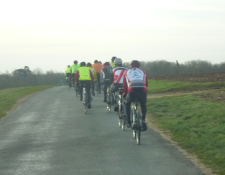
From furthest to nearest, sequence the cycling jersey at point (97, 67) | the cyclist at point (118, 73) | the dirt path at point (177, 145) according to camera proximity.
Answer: the cycling jersey at point (97, 67), the cyclist at point (118, 73), the dirt path at point (177, 145)

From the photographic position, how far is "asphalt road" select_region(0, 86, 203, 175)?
302 inches

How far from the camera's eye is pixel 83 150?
9555 millimetres

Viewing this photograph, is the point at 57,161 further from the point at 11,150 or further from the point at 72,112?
the point at 72,112

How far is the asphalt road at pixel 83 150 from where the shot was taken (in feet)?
25.1

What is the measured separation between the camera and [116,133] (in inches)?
466

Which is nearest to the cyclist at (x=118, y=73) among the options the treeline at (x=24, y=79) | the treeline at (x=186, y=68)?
the treeline at (x=186, y=68)

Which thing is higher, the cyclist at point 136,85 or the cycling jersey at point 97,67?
the cycling jersey at point 97,67

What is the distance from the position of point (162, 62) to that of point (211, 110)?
54.2 meters

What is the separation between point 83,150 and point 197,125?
177 inches

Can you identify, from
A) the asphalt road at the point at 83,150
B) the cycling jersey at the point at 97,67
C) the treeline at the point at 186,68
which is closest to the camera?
the asphalt road at the point at 83,150

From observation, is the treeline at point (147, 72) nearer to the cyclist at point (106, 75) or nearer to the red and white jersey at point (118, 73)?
the cyclist at point (106, 75)

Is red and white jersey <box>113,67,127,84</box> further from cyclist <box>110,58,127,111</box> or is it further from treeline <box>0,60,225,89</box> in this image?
treeline <box>0,60,225,89</box>

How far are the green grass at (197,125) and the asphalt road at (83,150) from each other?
51 centimetres

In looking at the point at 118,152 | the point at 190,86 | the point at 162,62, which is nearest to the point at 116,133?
the point at 118,152
